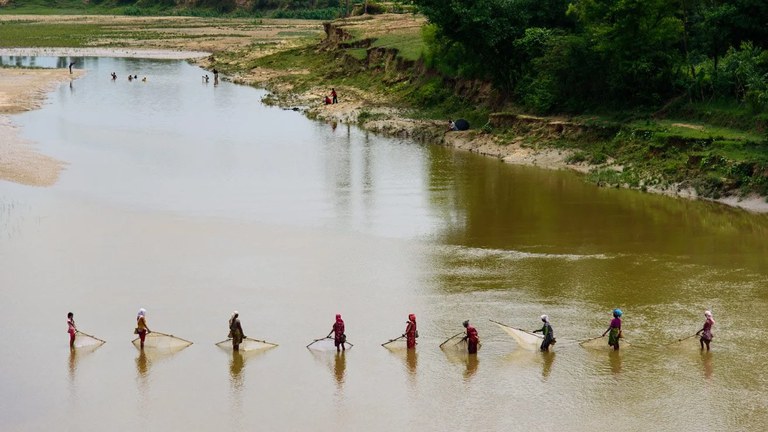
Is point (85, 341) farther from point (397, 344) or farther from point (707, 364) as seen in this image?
point (707, 364)

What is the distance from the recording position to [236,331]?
25.2m

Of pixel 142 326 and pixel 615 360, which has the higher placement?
pixel 142 326

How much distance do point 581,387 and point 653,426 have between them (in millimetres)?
2371

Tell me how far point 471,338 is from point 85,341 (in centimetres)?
911

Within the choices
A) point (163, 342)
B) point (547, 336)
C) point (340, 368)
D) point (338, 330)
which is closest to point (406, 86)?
point (547, 336)

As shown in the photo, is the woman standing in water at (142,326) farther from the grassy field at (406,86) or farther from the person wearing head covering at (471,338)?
the grassy field at (406,86)

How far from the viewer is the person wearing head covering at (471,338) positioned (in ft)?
82.0

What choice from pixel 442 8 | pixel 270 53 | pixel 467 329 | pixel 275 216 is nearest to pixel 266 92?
pixel 270 53

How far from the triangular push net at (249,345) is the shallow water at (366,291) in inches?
11.6

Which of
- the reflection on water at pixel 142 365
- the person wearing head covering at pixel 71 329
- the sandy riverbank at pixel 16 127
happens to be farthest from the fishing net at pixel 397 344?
the sandy riverbank at pixel 16 127

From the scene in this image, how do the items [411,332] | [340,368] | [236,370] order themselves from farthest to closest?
[411,332] < [340,368] < [236,370]

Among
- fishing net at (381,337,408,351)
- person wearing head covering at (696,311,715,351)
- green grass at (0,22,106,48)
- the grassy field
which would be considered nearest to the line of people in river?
person wearing head covering at (696,311,715,351)

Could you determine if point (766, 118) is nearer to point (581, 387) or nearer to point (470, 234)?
point (470, 234)

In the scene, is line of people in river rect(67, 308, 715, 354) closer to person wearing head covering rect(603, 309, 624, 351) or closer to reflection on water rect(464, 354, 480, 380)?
person wearing head covering rect(603, 309, 624, 351)
